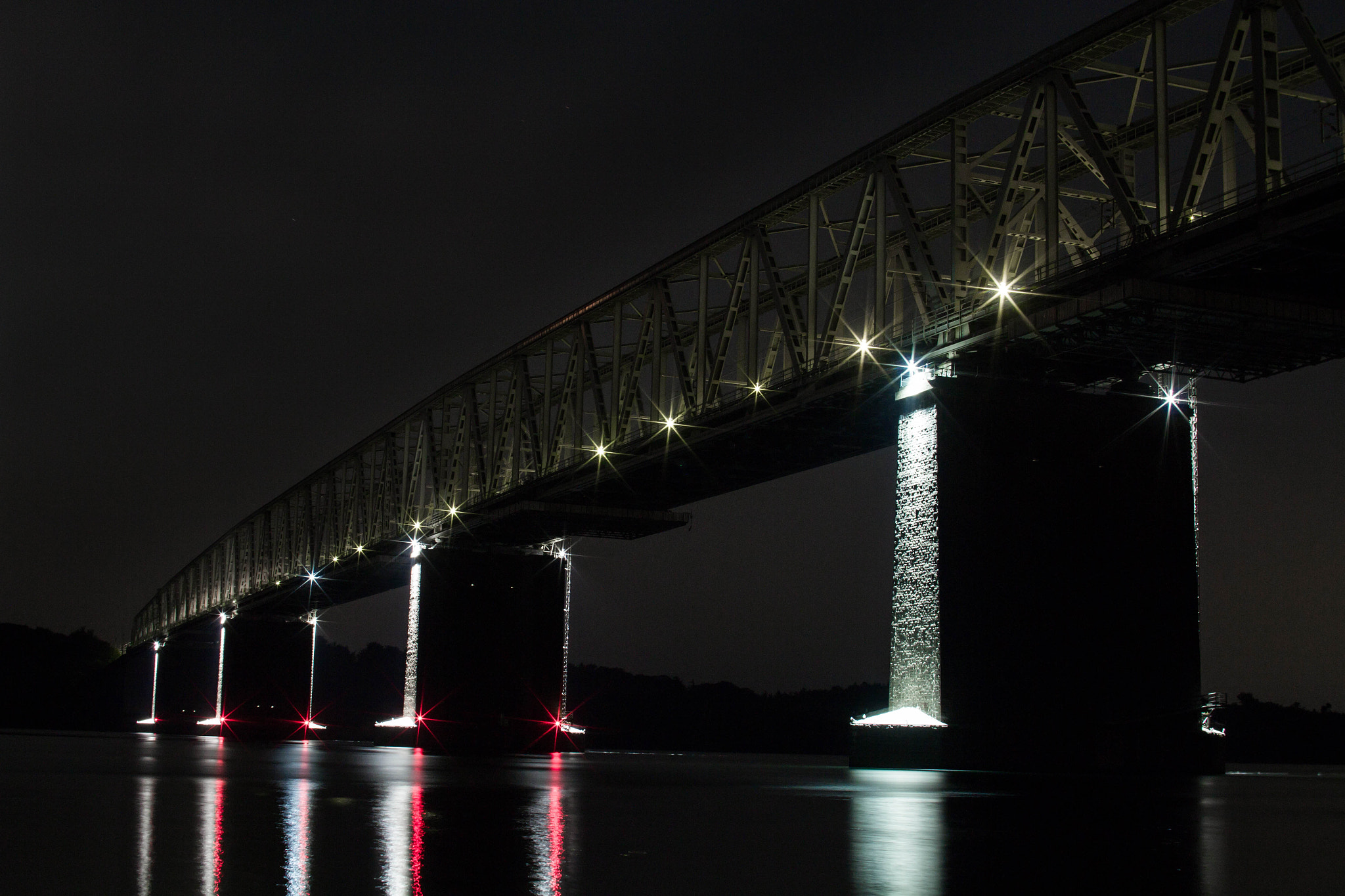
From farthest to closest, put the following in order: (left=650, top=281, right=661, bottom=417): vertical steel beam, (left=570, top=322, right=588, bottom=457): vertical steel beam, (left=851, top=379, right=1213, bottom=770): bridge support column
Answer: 1. (left=570, top=322, right=588, bottom=457): vertical steel beam
2. (left=650, top=281, right=661, bottom=417): vertical steel beam
3. (left=851, top=379, right=1213, bottom=770): bridge support column

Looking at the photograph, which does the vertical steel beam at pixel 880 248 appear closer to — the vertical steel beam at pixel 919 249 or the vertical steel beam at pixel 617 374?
the vertical steel beam at pixel 919 249

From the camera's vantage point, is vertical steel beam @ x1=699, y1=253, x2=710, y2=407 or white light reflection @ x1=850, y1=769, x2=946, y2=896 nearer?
white light reflection @ x1=850, y1=769, x2=946, y2=896

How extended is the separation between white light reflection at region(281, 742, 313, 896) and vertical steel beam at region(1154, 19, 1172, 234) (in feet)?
70.4

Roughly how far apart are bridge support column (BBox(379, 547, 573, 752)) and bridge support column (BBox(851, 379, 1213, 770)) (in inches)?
1499

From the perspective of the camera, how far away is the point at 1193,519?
3831 cm

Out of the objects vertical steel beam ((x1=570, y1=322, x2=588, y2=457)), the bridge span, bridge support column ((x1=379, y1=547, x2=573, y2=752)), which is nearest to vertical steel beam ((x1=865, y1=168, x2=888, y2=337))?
the bridge span

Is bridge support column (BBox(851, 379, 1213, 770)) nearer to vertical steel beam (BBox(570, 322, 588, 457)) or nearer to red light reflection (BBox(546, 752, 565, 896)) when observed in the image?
red light reflection (BBox(546, 752, 565, 896))

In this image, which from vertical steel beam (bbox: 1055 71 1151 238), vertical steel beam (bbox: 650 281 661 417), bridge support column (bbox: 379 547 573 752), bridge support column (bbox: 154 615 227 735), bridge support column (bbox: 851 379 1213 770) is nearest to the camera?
vertical steel beam (bbox: 1055 71 1151 238)

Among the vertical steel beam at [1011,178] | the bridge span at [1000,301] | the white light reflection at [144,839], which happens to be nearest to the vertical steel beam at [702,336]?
the bridge span at [1000,301]

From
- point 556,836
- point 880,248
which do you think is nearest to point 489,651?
point 880,248

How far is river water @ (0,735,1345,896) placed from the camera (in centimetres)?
1178

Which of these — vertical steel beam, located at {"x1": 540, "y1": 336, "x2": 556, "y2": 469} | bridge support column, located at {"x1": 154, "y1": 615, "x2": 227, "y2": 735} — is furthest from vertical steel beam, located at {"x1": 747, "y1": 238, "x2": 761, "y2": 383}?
bridge support column, located at {"x1": 154, "y1": 615, "x2": 227, "y2": 735}

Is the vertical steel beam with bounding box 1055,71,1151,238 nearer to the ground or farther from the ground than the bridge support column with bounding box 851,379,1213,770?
farther from the ground

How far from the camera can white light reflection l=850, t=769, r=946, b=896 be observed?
464 inches
